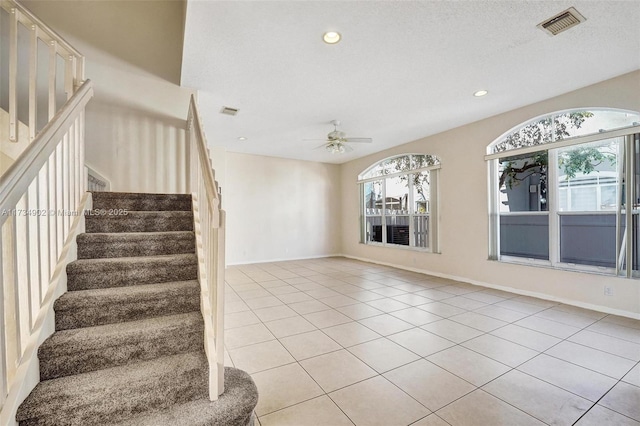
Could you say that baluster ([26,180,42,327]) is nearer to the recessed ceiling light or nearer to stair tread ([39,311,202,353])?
stair tread ([39,311,202,353])

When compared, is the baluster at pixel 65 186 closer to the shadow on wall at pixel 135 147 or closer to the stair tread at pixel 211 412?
the stair tread at pixel 211 412

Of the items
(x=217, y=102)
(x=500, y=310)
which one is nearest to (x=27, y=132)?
(x=217, y=102)

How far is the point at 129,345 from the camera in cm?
171

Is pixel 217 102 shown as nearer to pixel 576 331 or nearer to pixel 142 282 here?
pixel 142 282

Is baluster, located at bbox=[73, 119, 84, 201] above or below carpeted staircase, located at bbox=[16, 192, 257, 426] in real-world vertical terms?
above

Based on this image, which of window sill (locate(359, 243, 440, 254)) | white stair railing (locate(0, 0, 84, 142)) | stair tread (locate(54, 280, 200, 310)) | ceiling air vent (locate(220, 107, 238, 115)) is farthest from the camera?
window sill (locate(359, 243, 440, 254))

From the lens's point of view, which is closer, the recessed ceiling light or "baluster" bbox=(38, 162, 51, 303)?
"baluster" bbox=(38, 162, 51, 303)

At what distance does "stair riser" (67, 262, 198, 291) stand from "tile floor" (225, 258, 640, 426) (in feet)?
2.89

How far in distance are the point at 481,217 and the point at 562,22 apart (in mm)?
3016

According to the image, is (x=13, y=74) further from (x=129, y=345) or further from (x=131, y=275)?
(x=129, y=345)

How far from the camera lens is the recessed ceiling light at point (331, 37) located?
8.05 feet

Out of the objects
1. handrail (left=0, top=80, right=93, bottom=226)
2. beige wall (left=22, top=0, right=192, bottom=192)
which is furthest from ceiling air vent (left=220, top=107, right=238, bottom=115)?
handrail (left=0, top=80, right=93, bottom=226)

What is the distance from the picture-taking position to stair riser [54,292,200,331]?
180cm

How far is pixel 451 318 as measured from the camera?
10.9ft
